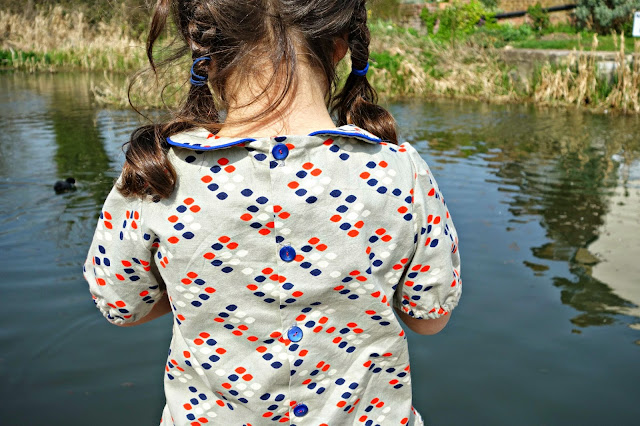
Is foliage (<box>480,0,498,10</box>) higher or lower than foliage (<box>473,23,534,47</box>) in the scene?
higher

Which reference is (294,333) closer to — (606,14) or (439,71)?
(439,71)

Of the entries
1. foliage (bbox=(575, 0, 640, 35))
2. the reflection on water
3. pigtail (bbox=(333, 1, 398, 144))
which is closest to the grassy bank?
the reflection on water

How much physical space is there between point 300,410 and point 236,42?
63cm

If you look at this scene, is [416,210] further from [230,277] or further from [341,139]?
[230,277]

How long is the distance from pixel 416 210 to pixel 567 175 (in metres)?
5.56

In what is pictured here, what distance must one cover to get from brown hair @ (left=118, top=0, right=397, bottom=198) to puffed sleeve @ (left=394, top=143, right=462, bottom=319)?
0.23m

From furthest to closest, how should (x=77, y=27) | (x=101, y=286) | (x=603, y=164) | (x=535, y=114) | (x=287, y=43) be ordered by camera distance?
1. (x=77, y=27)
2. (x=535, y=114)
3. (x=603, y=164)
4. (x=101, y=286)
5. (x=287, y=43)

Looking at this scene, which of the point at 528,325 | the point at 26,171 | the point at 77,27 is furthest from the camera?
the point at 77,27

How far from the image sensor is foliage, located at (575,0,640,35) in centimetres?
1844

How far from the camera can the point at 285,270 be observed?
111 cm

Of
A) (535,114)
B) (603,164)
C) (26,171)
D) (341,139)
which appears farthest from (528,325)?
(535,114)

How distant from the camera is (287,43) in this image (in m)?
1.09

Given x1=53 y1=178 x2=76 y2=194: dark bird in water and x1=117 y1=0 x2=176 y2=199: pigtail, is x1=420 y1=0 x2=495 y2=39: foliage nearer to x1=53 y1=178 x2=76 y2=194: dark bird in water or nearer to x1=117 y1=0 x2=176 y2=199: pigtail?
x1=53 y1=178 x2=76 y2=194: dark bird in water

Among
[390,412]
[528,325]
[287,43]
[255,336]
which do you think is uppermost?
[287,43]
